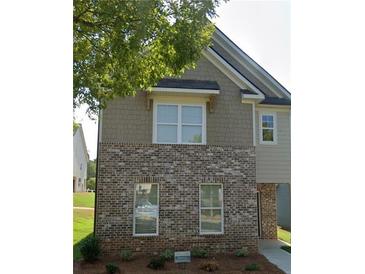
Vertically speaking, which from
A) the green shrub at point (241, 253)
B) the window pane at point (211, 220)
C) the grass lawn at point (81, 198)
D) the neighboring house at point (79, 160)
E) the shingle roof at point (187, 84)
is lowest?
the green shrub at point (241, 253)

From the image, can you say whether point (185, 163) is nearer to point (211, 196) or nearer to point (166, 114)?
point (211, 196)

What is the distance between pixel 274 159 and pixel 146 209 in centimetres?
242

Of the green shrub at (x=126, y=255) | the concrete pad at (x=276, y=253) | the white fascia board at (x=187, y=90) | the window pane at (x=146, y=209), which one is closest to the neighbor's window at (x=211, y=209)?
the window pane at (x=146, y=209)

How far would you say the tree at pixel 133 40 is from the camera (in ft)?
8.44

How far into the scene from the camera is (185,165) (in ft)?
17.6

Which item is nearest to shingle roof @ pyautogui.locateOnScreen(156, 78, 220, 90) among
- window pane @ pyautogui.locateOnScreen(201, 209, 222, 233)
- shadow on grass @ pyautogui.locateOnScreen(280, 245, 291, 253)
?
window pane @ pyautogui.locateOnScreen(201, 209, 222, 233)

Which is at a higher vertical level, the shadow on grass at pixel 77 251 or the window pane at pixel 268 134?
the window pane at pixel 268 134

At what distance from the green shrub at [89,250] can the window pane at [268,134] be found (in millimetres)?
3341

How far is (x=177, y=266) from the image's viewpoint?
4.55 metres

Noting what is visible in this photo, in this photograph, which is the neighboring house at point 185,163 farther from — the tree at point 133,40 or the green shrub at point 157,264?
the tree at point 133,40
